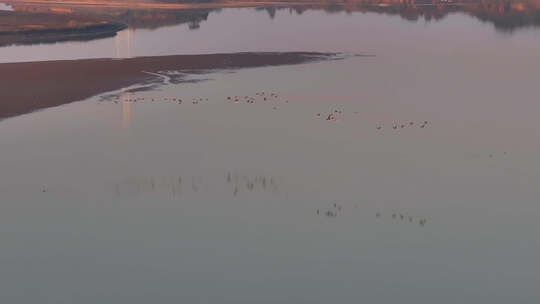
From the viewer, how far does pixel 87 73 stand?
54.1 m

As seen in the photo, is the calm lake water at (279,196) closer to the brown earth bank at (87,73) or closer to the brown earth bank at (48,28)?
the brown earth bank at (87,73)

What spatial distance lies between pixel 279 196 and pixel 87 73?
34463 mm

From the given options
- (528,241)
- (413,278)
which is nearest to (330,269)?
(413,278)

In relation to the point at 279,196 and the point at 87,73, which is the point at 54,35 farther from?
the point at 279,196

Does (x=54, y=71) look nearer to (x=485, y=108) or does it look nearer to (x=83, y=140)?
(x=83, y=140)

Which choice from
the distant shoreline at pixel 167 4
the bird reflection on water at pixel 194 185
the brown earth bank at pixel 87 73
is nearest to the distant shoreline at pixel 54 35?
the brown earth bank at pixel 87 73

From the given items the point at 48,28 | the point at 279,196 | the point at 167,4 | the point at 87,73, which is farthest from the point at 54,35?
the point at 279,196

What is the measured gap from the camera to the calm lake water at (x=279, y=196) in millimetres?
16438

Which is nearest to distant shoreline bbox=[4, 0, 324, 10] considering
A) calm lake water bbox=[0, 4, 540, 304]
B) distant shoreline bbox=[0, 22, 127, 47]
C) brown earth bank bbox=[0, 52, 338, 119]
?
distant shoreline bbox=[0, 22, 127, 47]

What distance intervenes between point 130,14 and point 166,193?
390 feet

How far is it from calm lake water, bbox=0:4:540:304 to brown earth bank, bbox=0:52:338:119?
10.5 ft

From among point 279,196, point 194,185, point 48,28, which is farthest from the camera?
point 48,28

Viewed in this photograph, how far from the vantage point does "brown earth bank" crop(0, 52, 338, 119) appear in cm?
4272

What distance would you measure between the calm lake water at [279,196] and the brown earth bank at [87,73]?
10.5ft
